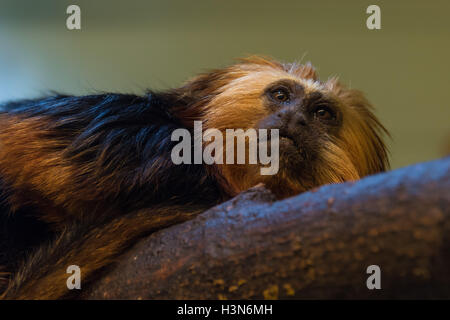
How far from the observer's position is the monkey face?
205 cm

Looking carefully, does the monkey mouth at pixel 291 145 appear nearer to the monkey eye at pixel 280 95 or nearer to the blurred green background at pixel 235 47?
the monkey eye at pixel 280 95

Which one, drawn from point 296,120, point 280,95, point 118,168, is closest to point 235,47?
point 280,95

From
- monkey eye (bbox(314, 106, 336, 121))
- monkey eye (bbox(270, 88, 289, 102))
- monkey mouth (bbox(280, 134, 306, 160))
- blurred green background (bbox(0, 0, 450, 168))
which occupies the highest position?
blurred green background (bbox(0, 0, 450, 168))

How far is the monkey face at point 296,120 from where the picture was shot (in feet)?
6.72

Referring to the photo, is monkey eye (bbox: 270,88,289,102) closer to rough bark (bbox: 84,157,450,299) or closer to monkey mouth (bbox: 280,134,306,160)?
monkey mouth (bbox: 280,134,306,160)

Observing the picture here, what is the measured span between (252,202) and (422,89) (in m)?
2.54

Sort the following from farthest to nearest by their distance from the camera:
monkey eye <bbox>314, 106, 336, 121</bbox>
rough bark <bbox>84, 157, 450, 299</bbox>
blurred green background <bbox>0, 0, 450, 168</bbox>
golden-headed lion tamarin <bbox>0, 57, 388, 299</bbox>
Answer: blurred green background <bbox>0, 0, 450, 168</bbox> < monkey eye <bbox>314, 106, 336, 121</bbox> < golden-headed lion tamarin <bbox>0, 57, 388, 299</bbox> < rough bark <bbox>84, 157, 450, 299</bbox>

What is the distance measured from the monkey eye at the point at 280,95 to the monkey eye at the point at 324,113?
142mm

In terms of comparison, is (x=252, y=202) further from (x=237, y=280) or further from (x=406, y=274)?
(x=406, y=274)

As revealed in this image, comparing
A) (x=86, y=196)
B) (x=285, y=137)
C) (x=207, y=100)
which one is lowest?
(x=86, y=196)

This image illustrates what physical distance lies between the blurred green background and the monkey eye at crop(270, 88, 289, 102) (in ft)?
3.42

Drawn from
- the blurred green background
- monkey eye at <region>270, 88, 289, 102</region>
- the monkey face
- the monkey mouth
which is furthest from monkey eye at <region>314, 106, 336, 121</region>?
the blurred green background
